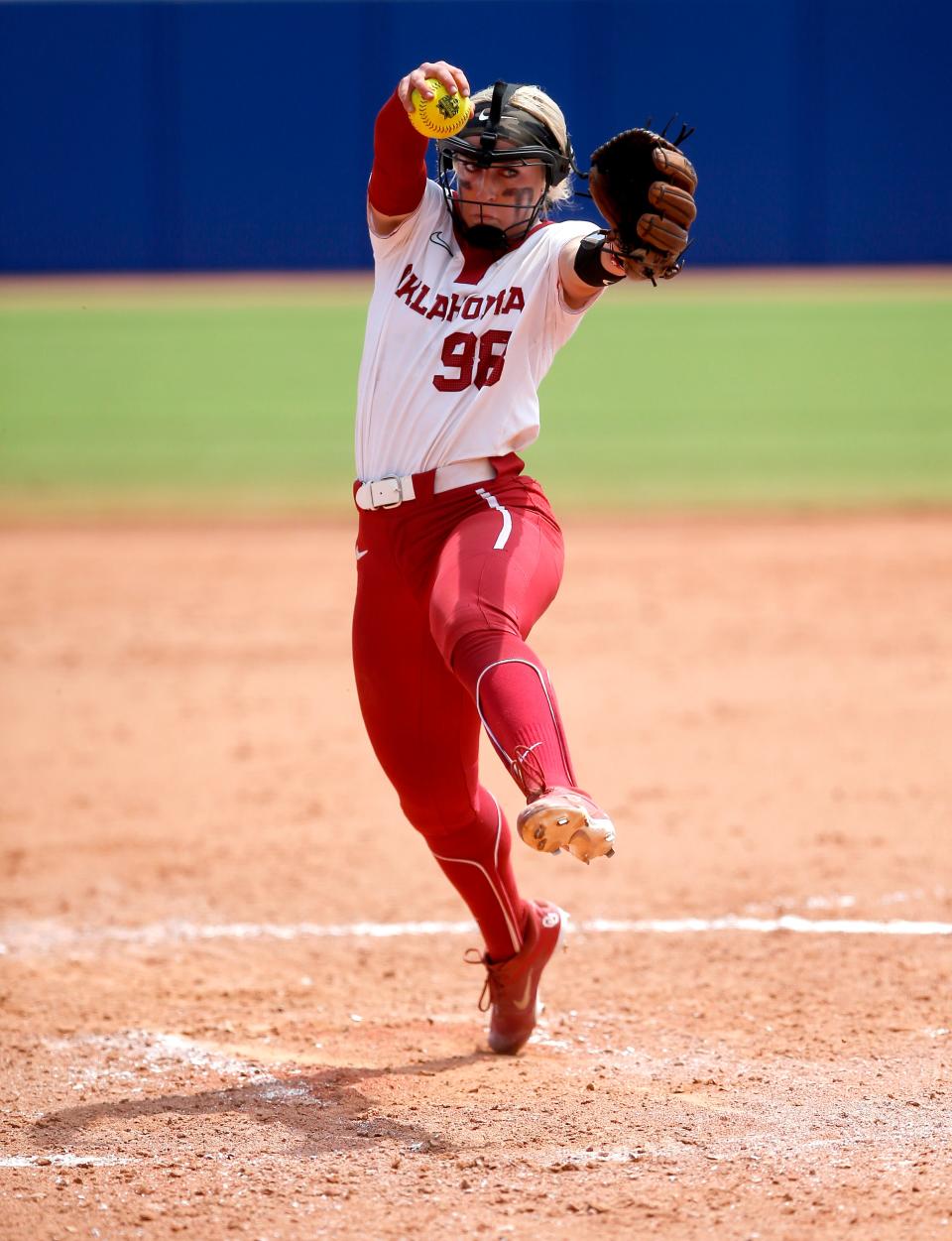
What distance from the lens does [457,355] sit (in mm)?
3473

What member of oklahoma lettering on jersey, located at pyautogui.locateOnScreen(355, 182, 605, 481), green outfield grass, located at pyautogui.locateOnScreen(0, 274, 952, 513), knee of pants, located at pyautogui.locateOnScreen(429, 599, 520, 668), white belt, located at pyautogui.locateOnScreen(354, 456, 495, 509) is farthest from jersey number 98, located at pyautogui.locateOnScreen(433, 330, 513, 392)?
green outfield grass, located at pyautogui.locateOnScreen(0, 274, 952, 513)

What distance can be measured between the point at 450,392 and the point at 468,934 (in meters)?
1.92

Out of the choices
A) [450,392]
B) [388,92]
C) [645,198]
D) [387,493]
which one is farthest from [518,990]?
[388,92]

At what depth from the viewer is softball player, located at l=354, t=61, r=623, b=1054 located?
11.3 ft

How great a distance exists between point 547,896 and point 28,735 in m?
2.64

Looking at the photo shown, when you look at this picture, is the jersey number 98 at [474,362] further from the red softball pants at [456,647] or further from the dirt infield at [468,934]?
the dirt infield at [468,934]

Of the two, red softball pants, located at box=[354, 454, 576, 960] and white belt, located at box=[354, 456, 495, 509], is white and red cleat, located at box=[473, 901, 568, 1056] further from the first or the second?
white belt, located at box=[354, 456, 495, 509]

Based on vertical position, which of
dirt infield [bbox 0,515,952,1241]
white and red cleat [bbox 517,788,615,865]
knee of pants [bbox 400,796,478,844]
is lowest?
dirt infield [bbox 0,515,952,1241]

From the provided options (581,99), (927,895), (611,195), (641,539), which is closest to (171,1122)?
(611,195)

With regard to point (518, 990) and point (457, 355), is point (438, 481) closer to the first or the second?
point (457, 355)

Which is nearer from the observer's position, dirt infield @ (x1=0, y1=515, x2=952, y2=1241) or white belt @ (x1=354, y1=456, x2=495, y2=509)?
dirt infield @ (x1=0, y1=515, x2=952, y2=1241)

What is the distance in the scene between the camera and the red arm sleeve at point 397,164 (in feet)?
11.4

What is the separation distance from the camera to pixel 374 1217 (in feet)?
9.35

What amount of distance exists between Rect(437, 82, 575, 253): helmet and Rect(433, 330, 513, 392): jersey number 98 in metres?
0.26
